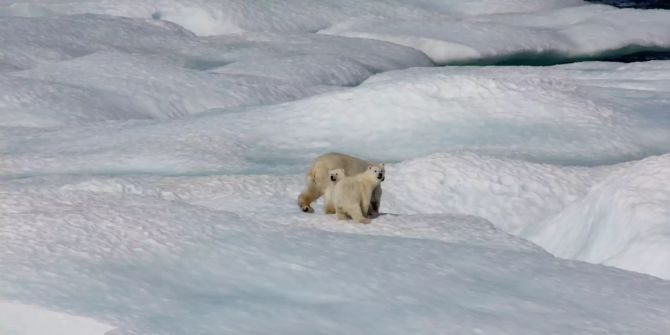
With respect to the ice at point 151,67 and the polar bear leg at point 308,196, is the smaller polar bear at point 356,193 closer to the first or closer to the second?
the polar bear leg at point 308,196

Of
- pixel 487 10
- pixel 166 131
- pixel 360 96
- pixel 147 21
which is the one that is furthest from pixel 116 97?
pixel 487 10

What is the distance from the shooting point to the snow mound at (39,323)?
4.37 metres

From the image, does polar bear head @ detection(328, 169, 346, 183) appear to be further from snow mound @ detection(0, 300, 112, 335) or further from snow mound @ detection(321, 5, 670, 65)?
snow mound @ detection(321, 5, 670, 65)

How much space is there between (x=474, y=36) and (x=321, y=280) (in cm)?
1139

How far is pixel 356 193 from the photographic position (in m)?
6.00

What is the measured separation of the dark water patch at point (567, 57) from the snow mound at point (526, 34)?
0.01 m

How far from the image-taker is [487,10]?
18719 millimetres

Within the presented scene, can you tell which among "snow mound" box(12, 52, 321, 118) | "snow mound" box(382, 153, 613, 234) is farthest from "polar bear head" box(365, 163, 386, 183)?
"snow mound" box(12, 52, 321, 118)

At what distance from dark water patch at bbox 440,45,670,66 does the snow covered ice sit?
0.13 feet

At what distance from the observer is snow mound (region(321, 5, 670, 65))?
15.9m

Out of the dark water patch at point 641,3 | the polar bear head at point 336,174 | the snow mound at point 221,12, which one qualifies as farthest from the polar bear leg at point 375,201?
the dark water patch at point 641,3

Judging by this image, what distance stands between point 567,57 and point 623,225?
34.3 ft

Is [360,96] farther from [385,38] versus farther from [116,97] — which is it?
[385,38]

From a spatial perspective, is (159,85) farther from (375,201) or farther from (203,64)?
(375,201)
